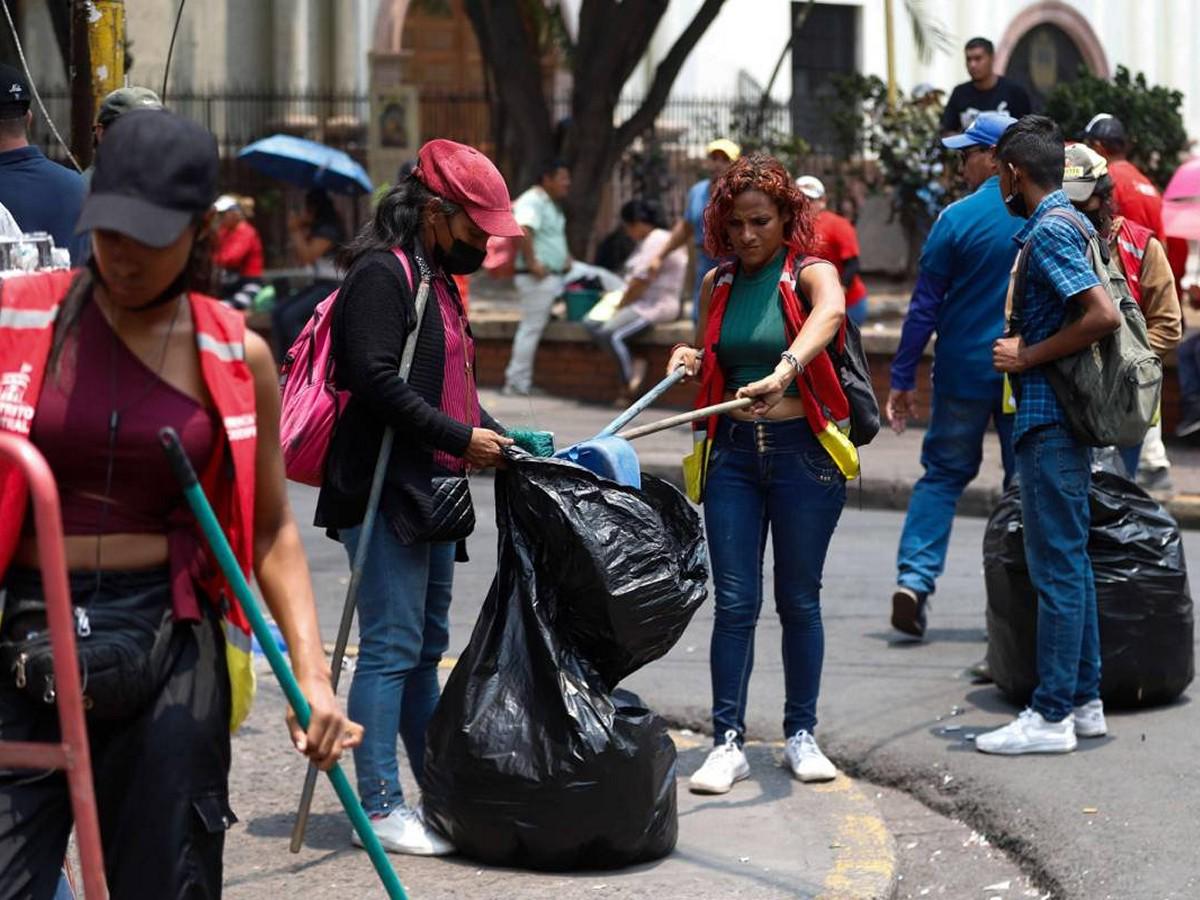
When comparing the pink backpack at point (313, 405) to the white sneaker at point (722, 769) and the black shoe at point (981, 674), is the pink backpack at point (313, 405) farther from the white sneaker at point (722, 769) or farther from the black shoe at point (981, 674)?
the black shoe at point (981, 674)

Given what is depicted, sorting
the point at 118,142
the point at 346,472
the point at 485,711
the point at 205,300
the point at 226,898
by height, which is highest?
the point at 118,142

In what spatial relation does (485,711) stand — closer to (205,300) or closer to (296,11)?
(205,300)

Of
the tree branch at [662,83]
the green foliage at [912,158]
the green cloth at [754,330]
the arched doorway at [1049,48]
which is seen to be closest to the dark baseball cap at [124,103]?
the green cloth at [754,330]

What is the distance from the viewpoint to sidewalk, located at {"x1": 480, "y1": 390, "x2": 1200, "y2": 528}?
1121 centimetres

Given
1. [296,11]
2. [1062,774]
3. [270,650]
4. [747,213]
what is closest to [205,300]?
[270,650]

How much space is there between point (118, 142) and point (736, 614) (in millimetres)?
3125

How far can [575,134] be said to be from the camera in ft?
57.6

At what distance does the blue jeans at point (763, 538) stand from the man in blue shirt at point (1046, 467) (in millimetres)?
666

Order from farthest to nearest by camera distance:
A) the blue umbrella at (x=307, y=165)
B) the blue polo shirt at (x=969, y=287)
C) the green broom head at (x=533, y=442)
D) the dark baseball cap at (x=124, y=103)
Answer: the blue umbrella at (x=307, y=165)
the blue polo shirt at (x=969, y=287)
the dark baseball cap at (x=124, y=103)
the green broom head at (x=533, y=442)

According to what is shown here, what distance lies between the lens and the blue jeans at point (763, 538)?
586 centimetres

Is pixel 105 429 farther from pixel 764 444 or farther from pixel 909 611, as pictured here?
pixel 909 611

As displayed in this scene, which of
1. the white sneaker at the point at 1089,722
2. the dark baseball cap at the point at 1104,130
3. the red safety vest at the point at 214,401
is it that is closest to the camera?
the red safety vest at the point at 214,401

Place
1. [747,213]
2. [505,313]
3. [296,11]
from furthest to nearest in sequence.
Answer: [296,11] → [505,313] → [747,213]

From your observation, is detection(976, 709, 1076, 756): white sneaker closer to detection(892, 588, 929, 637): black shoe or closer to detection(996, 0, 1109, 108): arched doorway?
detection(892, 588, 929, 637): black shoe
